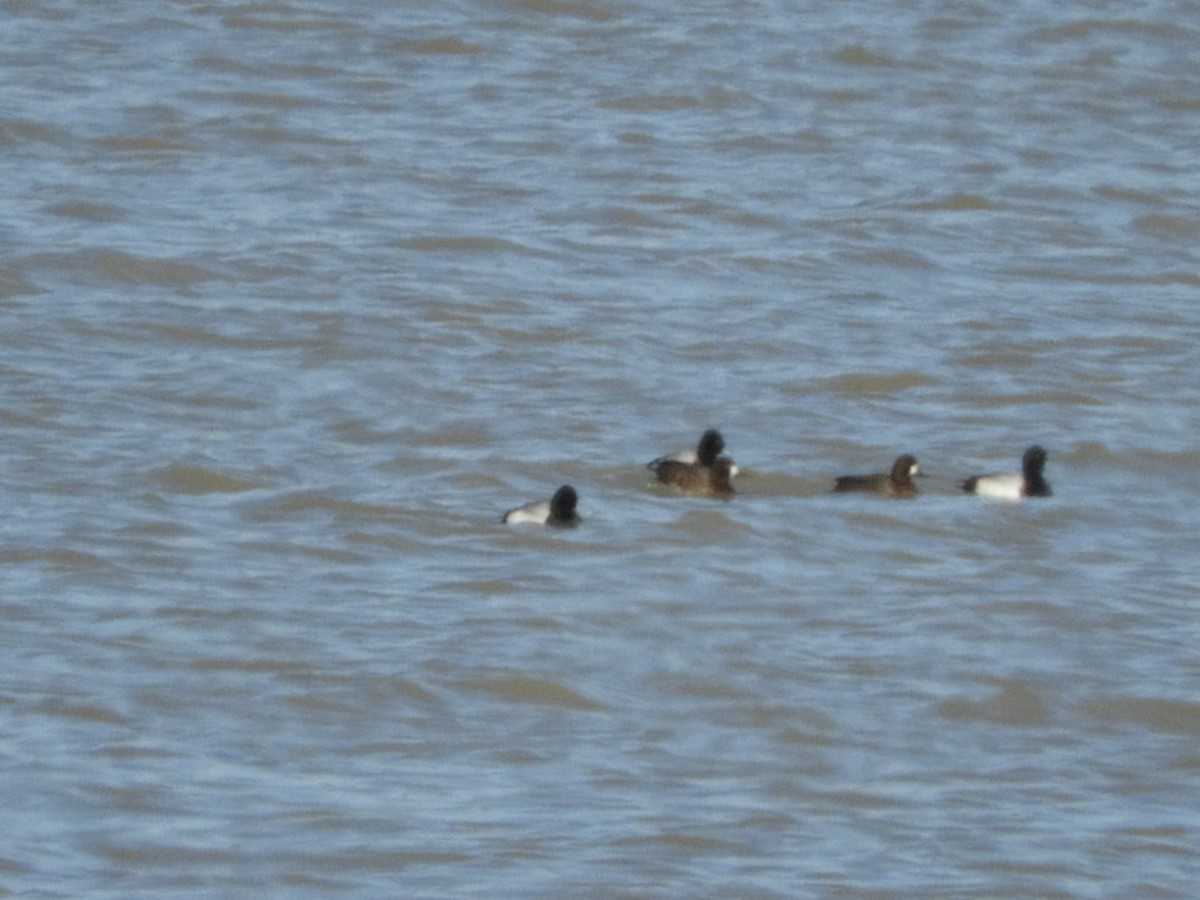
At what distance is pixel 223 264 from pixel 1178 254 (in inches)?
216

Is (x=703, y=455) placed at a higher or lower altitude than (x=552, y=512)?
higher

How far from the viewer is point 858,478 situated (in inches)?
461

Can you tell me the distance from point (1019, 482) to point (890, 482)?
0.56 meters

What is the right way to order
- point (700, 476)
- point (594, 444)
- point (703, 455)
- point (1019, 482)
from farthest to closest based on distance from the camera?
→ point (594, 444) → point (703, 455) → point (1019, 482) → point (700, 476)

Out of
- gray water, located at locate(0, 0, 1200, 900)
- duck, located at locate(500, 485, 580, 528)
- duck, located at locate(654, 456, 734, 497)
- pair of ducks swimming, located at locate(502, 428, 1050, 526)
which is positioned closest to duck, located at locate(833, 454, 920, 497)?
pair of ducks swimming, located at locate(502, 428, 1050, 526)

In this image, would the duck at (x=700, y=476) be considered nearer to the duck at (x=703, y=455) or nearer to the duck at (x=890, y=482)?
the duck at (x=703, y=455)

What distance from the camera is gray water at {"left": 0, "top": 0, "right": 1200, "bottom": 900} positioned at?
25.8ft

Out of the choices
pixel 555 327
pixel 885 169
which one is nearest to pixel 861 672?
pixel 555 327

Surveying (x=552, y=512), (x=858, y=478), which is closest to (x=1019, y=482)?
(x=858, y=478)

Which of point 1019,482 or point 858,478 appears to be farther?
point 1019,482

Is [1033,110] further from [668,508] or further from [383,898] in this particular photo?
[383,898]

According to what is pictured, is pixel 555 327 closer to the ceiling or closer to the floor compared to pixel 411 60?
closer to the floor

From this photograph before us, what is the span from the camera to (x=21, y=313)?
45.7 feet

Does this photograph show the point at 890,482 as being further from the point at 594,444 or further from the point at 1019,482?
the point at 594,444
